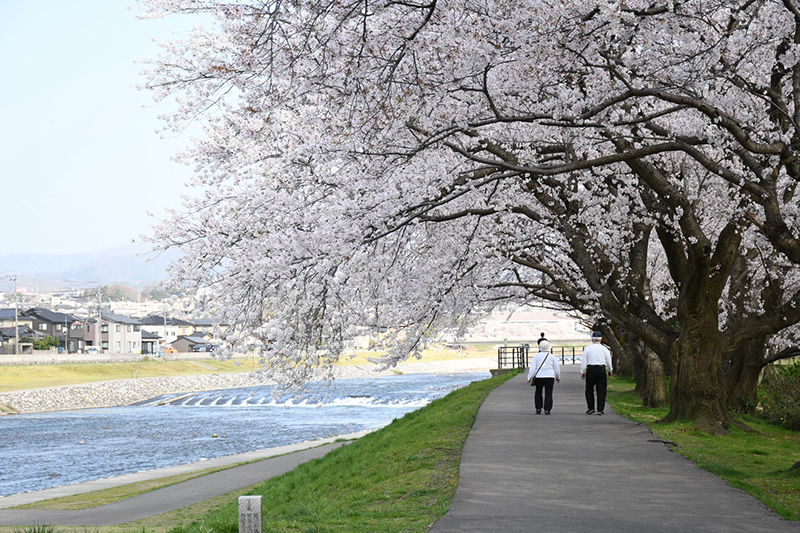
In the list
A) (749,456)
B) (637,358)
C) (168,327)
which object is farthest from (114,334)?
(749,456)

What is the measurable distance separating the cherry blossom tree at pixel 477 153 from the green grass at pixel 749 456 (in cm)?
79

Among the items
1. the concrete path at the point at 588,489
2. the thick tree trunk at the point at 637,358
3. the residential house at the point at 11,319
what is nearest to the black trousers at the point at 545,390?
the concrete path at the point at 588,489

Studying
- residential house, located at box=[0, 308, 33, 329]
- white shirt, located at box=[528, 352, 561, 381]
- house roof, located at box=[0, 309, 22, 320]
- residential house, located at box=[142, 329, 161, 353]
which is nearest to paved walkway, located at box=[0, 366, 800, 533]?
white shirt, located at box=[528, 352, 561, 381]

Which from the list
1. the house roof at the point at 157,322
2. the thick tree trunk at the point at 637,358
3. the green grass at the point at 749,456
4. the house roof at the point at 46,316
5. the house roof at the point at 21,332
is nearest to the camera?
the green grass at the point at 749,456

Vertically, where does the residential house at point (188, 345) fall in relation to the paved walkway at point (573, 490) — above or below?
below

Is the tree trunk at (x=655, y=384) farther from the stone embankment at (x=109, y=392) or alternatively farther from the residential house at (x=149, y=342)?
the residential house at (x=149, y=342)

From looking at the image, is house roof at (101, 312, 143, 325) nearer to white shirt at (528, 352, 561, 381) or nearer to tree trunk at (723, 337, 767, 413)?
tree trunk at (723, 337, 767, 413)

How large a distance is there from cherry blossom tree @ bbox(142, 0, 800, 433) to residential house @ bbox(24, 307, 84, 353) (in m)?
94.3

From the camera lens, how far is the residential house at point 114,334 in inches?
4077

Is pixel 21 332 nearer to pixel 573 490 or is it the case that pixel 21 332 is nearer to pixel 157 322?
pixel 157 322

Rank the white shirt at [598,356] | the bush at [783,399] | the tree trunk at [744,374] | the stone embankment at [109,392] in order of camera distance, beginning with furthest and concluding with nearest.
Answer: the stone embankment at [109,392] → the tree trunk at [744,374] → the bush at [783,399] → the white shirt at [598,356]

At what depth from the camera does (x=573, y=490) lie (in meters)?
8.73

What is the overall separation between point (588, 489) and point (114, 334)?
10692 centimetres

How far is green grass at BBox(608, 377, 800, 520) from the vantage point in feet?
28.9
